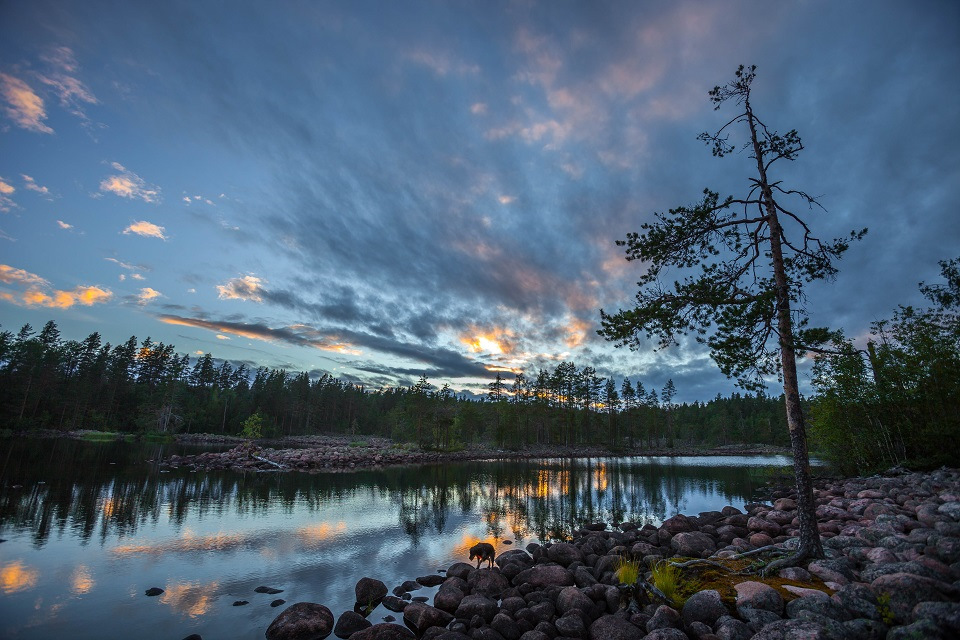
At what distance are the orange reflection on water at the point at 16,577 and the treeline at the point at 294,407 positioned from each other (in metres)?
59.3

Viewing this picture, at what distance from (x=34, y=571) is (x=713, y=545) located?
919 inches

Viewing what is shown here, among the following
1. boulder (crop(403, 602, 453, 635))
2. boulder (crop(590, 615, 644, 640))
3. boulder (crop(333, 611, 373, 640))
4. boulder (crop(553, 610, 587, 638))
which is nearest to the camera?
boulder (crop(590, 615, 644, 640))

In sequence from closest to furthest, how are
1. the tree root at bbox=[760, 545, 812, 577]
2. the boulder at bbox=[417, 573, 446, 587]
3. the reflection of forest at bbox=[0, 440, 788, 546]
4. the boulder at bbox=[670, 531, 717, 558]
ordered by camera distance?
the tree root at bbox=[760, 545, 812, 577] → the boulder at bbox=[417, 573, 446, 587] → the boulder at bbox=[670, 531, 717, 558] → the reflection of forest at bbox=[0, 440, 788, 546]

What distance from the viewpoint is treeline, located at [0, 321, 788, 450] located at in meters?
78.0

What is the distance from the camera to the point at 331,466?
51125 millimetres

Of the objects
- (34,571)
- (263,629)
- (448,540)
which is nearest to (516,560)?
(448,540)

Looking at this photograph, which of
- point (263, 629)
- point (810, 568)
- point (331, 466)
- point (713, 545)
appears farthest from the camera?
point (331, 466)

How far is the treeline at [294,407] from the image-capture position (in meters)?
78.0

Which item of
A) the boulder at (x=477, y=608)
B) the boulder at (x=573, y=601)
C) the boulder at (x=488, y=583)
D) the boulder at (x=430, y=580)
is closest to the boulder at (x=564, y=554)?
the boulder at (x=488, y=583)

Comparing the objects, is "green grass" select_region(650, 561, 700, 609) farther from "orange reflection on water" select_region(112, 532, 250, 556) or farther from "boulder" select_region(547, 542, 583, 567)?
"orange reflection on water" select_region(112, 532, 250, 556)

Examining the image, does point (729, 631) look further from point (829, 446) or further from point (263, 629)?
point (829, 446)

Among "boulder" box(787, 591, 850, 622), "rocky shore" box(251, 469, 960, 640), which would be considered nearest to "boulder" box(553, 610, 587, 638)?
"rocky shore" box(251, 469, 960, 640)

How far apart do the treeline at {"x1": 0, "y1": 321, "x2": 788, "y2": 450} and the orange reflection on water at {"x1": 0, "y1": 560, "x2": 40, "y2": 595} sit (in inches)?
2335

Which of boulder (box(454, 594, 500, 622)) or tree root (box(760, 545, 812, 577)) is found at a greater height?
tree root (box(760, 545, 812, 577))
